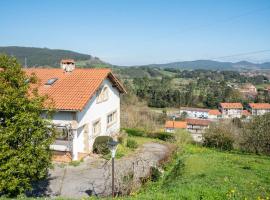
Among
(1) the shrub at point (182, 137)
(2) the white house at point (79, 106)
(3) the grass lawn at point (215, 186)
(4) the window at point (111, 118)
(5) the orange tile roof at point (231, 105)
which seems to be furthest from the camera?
(5) the orange tile roof at point (231, 105)

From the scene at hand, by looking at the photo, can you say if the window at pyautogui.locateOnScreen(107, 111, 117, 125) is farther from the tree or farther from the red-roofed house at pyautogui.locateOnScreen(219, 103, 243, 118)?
the red-roofed house at pyautogui.locateOnScreen(219, 103, 243, 118)

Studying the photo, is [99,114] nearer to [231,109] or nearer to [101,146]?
[101,146]

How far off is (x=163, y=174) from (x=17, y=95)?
9683mm

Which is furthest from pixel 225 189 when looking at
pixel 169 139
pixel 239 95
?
pixel 239 95

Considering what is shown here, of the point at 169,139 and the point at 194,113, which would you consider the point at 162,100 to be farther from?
the point at 169,139

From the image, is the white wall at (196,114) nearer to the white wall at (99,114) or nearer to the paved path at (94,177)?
the white wall at (99,114)

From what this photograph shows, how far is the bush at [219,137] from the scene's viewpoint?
27447 mm

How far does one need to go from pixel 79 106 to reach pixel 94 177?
193 inches

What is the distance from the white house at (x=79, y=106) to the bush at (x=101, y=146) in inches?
17.2

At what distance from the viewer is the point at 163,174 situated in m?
17.5

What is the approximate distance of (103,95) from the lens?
2500 centimetres

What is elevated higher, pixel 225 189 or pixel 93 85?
pixel 93 85

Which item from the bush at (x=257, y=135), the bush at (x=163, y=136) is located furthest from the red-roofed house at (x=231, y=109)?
the bush at (x=257, y=135)

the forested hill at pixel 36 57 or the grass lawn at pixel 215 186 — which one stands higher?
the forested hill at pixel 36 57
